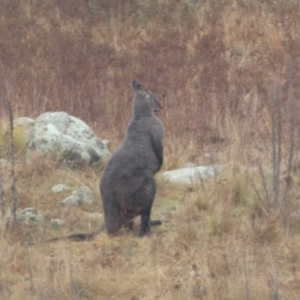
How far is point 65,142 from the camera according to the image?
9570mm

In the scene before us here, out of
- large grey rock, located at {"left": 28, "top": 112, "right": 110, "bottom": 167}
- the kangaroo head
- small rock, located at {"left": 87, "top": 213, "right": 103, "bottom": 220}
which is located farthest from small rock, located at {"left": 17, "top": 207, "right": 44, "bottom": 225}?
large grey rock, located at {"left": 28, "top": 112, "right": 110, "bottom": 167}

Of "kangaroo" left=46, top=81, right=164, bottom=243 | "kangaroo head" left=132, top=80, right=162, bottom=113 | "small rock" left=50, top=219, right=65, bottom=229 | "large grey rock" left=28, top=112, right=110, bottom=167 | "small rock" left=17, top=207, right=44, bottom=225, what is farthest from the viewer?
"large grey rock" left=28, top=112, right=110, bottom=167

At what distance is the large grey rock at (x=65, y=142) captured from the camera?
Result: 9.45 meters

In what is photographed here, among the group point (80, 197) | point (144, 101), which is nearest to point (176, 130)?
point (144, 101)

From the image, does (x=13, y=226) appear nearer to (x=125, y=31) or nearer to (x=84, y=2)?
(x=125, y=31)

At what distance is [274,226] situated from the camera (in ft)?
21.8

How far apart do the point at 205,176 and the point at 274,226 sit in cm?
190

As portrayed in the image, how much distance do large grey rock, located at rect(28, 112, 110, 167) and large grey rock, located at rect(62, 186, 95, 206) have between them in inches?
46.8

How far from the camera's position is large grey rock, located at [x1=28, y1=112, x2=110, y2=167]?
945cm

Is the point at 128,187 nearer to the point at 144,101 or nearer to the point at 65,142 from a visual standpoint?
the point at 144,101

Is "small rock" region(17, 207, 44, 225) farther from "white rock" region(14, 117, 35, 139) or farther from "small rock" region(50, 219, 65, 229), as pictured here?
"white rock" region(14, 117, 35, 139)

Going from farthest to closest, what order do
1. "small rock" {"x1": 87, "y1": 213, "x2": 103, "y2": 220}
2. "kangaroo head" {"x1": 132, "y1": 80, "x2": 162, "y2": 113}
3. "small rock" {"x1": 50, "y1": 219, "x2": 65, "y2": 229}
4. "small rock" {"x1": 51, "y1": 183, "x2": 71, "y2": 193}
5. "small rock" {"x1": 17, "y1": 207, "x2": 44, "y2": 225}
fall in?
"small rock" {"x1": 51, "y1": 183, "x2": 71, "y2": 193}
"kangaroo head" {"x1": 132, "y1": 80, "x2": 162, "y2": 113}
"small rock" {"x1": 87, "y1": 213, "x2": 103, "y2": 220}
"small rock" {"x1": 50, "y1": 219, "x2": 65, "y2": 229}
"small rock" {"x1": 17, "y1": 207, "x2": 44, "y2": 225}

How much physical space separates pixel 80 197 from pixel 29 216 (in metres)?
0.79

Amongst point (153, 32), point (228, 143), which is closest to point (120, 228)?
point (228, 143)
